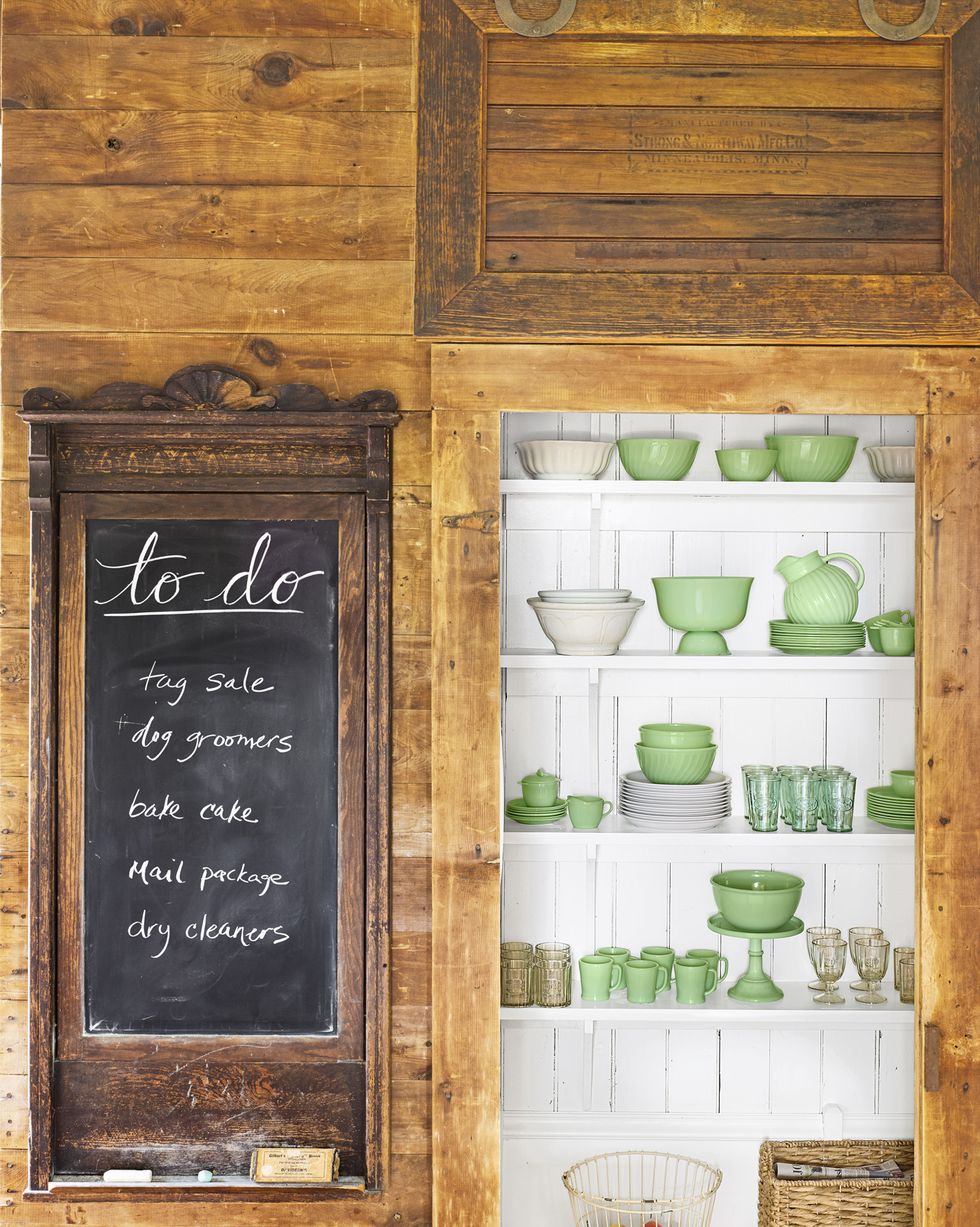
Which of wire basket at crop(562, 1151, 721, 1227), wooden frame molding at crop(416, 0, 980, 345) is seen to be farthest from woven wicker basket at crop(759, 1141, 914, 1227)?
wooden frame molding at crop(416, 0, 980, 345)

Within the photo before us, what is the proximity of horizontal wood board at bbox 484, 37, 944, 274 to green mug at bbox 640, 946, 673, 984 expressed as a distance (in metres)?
1.23

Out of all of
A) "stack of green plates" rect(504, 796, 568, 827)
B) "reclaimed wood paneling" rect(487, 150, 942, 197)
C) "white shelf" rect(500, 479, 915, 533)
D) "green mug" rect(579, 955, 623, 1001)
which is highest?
"reclaimed wood paneling" rect(487, 150, 942, 197)

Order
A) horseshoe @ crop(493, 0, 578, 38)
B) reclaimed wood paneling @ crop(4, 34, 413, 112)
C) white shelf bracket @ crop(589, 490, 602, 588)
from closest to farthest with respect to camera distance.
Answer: horseshoe @ crop(493, 0, 578, 38)
reclaimed wood paneling @ crop(4, 34, 413, 112)
white shelf bracket @ crop(589, 490, 602, 588)

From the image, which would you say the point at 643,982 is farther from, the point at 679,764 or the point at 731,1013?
the point at 679,764

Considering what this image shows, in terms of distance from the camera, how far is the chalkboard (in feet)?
6.75

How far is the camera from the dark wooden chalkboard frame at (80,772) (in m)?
2.04

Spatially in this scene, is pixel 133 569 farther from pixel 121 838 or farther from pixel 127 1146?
pixel 127 1146

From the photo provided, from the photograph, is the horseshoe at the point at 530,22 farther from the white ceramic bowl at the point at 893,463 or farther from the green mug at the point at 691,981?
the green mug at the point at 691,981

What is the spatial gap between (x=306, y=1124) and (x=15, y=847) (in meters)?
0.72

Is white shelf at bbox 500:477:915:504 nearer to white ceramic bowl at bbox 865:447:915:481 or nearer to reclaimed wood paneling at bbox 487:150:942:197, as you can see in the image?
white ceramic bowl at bbox 865:447:915:481

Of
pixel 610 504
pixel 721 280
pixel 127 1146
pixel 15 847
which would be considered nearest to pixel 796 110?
pixel 721 280

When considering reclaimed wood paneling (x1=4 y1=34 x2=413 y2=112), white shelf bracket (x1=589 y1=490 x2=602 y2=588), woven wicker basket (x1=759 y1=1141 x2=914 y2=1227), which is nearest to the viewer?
woven wicker basket (x1=759 y1=1141 x2=914 y2=1227)

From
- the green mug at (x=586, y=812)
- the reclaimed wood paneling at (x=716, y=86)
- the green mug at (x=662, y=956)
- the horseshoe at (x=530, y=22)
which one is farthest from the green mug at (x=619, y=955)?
the horseshoe at (x=530, y=22)

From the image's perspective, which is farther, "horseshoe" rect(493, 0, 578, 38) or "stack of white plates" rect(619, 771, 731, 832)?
"stack of white plates" rect(619, 771, 731, 832)
